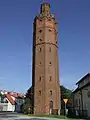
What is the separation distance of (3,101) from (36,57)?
51440 mm

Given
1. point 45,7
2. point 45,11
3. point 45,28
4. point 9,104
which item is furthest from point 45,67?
point 9,104

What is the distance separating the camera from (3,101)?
348 feet

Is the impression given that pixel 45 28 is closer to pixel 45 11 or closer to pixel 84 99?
pixel 45 11

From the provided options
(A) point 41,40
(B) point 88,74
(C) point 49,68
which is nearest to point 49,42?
(A) point 41,40

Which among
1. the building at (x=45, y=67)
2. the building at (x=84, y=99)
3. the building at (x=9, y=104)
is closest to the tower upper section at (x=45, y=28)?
the building at (x=45, y=67)

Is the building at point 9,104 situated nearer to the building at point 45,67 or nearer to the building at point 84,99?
the building at point 45,67

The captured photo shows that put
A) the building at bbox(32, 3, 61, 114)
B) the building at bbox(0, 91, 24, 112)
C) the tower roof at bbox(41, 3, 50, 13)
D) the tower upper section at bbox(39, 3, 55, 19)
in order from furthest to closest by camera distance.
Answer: the building at bbox(0, 91, 24, 112) → the tower roof at bbox(41, 3, 50, 13) → the tower upper section at bbox(39, 3, 55, 19) → the building at bbox(32, 3, 61, 114)

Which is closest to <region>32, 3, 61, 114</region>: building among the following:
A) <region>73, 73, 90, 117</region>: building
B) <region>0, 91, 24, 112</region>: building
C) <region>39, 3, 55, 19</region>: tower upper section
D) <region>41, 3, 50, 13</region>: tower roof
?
<region>39, 3, 55, 19</region>: tower upper section

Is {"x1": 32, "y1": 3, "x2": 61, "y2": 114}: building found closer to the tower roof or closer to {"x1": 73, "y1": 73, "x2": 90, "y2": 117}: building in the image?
the tower roof

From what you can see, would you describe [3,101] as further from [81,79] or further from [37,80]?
[81,79]

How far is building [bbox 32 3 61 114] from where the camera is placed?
5806cm

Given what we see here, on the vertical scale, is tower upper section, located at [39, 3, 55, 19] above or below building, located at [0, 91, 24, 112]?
above

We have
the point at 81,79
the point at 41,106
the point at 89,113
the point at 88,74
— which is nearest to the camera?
the point at 89,113

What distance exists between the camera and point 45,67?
2343 inches
